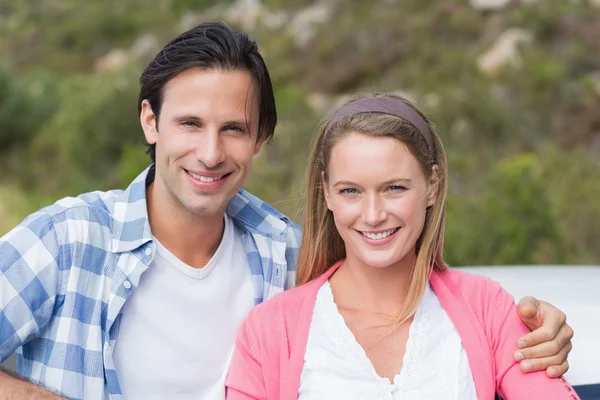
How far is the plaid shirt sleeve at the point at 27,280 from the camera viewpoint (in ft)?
7.26

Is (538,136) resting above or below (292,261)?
above

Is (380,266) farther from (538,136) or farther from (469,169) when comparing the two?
(538,136)

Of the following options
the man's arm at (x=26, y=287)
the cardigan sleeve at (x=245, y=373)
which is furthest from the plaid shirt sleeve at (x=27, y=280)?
the cardigan sleeve at (x=245, y=373)

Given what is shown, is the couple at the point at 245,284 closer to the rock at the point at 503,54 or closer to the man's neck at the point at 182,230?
the man's neck at the point at 182,230

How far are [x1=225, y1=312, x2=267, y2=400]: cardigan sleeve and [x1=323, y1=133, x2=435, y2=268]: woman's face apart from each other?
41 cm

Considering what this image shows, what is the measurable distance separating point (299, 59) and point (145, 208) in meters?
14.0

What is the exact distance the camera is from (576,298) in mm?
2629

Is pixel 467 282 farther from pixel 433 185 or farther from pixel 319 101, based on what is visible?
pixel 319 101

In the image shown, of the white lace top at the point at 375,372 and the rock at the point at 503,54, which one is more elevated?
the rock at the point at 503,54

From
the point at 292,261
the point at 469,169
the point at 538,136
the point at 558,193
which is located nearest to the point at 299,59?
the point at 538,136

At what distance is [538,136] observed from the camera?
11.1 metres

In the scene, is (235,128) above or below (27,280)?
above

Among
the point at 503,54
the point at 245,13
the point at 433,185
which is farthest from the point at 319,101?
the point at 433,185

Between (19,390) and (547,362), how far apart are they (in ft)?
4.59
